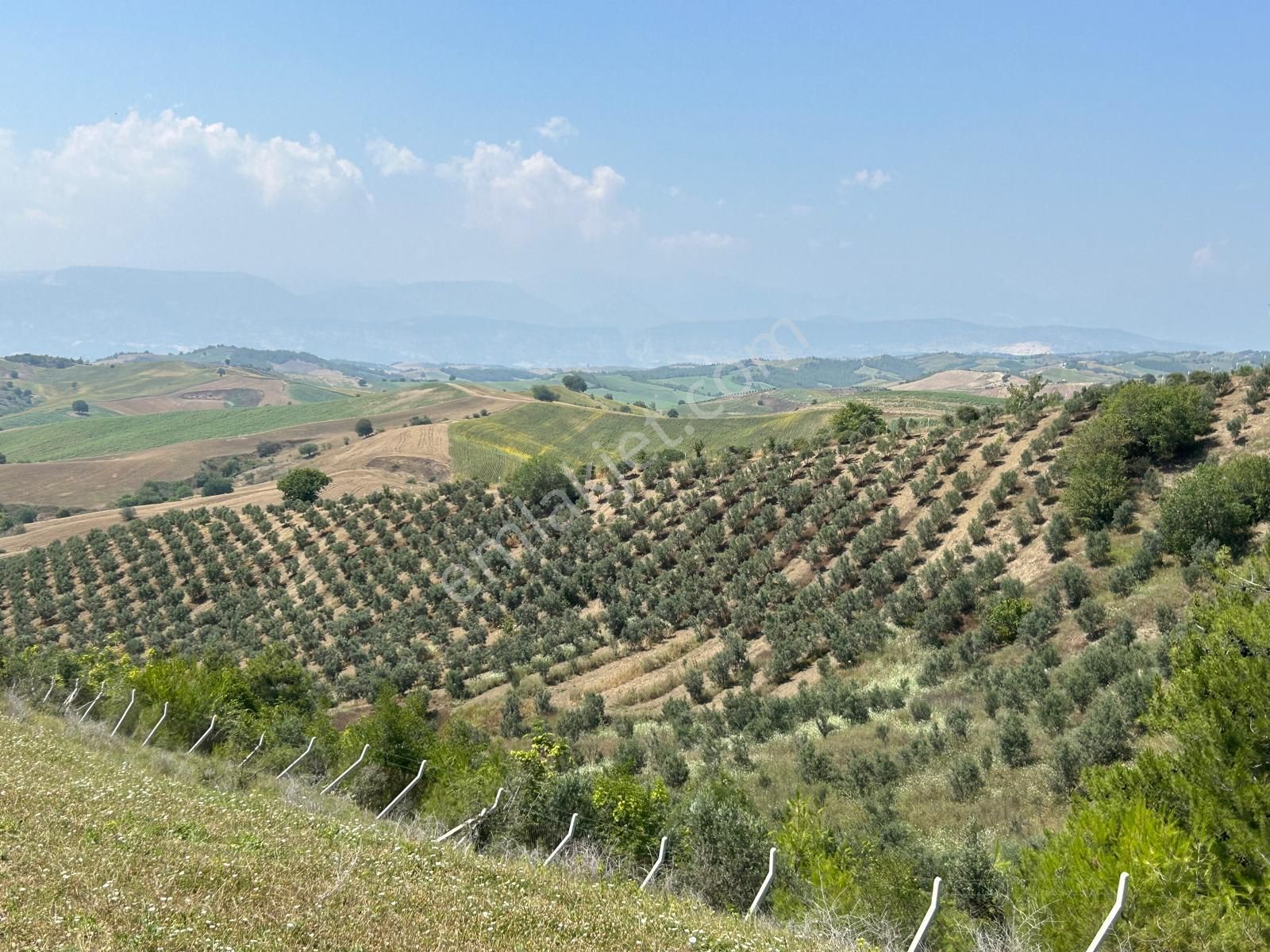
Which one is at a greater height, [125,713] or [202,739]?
[125,713]

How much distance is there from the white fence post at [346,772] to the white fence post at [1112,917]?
659 inches

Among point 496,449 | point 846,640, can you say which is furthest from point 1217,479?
point 496,449

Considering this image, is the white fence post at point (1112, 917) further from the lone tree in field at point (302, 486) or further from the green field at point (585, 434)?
the green field at point (585, 434)

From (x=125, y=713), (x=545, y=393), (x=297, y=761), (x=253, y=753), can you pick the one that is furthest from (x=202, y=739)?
(x=545, y=393)

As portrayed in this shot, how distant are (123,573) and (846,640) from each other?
67.5 meters

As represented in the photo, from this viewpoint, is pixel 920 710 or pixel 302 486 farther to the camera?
pixel 302 486

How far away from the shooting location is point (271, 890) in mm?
8766

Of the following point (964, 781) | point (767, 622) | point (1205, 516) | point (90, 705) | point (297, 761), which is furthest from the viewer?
point (767, 622)

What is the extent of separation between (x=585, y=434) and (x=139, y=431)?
131 metres

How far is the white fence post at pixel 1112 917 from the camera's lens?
7.53 m

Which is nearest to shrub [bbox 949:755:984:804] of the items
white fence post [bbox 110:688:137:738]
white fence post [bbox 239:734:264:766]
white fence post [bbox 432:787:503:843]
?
white fence post [bbox 432:787:503:843]

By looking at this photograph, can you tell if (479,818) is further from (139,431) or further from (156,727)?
(139,431)

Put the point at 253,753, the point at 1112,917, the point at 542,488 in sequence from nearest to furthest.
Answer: the point at 1112,917 < the point at 253,753 < the point at 542,488

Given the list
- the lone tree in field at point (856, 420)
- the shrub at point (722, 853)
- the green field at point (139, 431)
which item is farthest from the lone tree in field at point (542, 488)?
the green field at point (139, 431)
